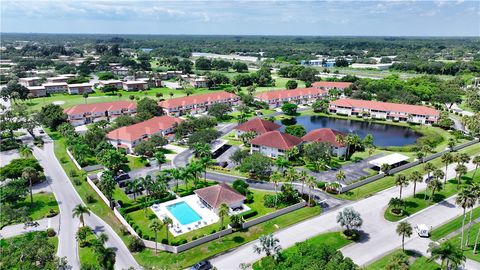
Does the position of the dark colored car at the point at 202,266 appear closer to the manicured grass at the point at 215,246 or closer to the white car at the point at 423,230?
the manicured grass at the point at 215,246

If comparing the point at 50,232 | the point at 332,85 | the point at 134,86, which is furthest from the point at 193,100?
the point at 50,232

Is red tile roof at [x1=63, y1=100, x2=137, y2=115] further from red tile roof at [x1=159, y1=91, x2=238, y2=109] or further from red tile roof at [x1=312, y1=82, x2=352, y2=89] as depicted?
red tile roof at [x1=312, y1=82, x2=352, y2=89]

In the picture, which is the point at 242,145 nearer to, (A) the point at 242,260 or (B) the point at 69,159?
(B) the point at 69,159

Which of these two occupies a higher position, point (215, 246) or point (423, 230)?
point (423, 230)

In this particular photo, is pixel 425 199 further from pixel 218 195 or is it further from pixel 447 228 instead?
pixel 218 195

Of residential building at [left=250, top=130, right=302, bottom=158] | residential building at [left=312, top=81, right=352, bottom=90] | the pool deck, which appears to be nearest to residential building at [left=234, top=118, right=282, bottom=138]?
residential building at [left=250, top=130, right=302, bottom=158]

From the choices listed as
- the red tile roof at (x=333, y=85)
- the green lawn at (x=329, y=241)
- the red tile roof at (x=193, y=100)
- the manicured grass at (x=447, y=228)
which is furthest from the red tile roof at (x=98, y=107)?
the manicured grass at (x=447, y=228)
